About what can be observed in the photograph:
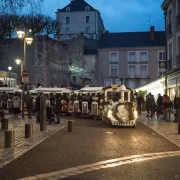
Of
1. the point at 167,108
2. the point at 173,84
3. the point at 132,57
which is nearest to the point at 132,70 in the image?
the point at 132,57

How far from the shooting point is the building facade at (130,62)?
2675 inches

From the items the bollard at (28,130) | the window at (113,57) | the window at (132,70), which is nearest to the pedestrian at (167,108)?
the bollard at (28,130)

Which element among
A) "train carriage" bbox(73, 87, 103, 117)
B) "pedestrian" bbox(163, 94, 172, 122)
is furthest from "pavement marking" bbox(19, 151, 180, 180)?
"train carriage" bbox(73, 87, 103, 117)

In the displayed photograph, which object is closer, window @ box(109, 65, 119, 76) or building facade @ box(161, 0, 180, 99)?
building facade @ box(161, 0, 180, 99)

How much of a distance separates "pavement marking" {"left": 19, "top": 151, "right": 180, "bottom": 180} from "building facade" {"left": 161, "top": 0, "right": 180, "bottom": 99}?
1741 cm

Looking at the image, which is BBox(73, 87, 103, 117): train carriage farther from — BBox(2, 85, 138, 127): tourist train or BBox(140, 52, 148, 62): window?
BBox(140, 52, 148, 62): window

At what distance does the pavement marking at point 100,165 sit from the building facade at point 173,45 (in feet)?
57.1

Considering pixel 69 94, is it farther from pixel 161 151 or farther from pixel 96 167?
pixel 96 167

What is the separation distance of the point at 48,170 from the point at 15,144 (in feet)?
13.9

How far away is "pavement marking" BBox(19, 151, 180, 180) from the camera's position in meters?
7.32

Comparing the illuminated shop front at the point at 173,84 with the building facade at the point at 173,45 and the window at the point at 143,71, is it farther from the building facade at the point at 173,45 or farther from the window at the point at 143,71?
the window at the point at 143,71

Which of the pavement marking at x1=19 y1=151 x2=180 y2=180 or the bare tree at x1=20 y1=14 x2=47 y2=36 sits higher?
the bare tree at x1=20 y1=14 x2=47 y2=36

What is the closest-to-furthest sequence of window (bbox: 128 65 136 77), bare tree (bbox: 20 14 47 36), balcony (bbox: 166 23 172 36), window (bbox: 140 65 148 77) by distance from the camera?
balcony (bbox: 166 23 172 36)
bare tree (bbox: 20 14 47 36)
window (bbox: 140 65 148 77)
window (bbox: 128 65 136 77)

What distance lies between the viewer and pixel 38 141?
42.0 ft
